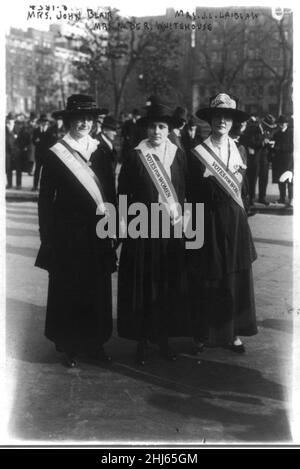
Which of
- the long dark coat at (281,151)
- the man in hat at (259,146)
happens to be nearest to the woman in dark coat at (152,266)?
the long dark coat at (281,151)

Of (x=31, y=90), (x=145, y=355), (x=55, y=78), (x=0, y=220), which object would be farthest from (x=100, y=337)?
(x=31, y=90)

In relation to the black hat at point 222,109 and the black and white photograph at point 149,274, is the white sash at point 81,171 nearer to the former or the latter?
the black and white photograph at point 149,274

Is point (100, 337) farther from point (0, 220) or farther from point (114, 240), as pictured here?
point (0, 220)

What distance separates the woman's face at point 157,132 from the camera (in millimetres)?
4691

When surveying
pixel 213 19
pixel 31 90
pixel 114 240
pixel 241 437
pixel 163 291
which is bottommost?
pixel 241 437

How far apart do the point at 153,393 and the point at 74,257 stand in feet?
3.54

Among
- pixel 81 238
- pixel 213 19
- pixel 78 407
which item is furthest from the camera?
pixel 81 238

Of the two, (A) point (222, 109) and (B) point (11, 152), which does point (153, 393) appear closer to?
(A) point (222, 109)

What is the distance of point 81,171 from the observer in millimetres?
4691

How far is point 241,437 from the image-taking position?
3.68 m

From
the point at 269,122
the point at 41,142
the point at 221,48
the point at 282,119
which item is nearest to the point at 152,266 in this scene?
the point at 221,48

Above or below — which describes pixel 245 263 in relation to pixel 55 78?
below
